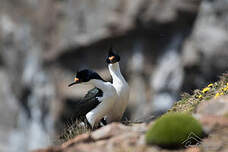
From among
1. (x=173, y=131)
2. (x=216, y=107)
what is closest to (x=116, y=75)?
(x=216, y=107)

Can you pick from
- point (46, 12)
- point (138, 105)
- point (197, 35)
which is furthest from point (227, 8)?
point (46, 12)

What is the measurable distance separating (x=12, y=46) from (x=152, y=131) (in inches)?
1500

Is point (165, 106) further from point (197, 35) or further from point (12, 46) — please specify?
point (12, 46)

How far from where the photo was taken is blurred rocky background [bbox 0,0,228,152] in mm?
36000

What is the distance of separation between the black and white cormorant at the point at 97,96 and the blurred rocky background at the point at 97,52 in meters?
23.0

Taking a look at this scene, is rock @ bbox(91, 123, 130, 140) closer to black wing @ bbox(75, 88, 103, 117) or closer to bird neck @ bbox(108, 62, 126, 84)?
black wing @ bbox(75, 88, 103, 117)

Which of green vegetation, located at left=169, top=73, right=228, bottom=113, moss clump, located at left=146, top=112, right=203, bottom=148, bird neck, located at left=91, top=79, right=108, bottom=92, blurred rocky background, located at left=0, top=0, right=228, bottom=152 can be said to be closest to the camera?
moss clump, located at left=146, top=112, right=203, bottom=148

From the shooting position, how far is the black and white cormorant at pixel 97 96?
1084 centimetres

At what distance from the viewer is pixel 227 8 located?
35594mm

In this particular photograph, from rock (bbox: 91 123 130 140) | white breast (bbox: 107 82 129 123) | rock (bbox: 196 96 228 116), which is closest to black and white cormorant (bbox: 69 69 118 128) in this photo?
white breast (bbox: 107 82 129 123)

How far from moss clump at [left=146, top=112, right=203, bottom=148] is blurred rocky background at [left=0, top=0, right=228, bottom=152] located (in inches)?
1004

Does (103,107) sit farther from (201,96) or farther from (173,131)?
(173,131)

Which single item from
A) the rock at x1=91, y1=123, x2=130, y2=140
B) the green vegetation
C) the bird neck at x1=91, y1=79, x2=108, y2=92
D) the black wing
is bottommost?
the rock at x1=91, y1=123, x2=130, y2=140

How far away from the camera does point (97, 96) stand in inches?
435
